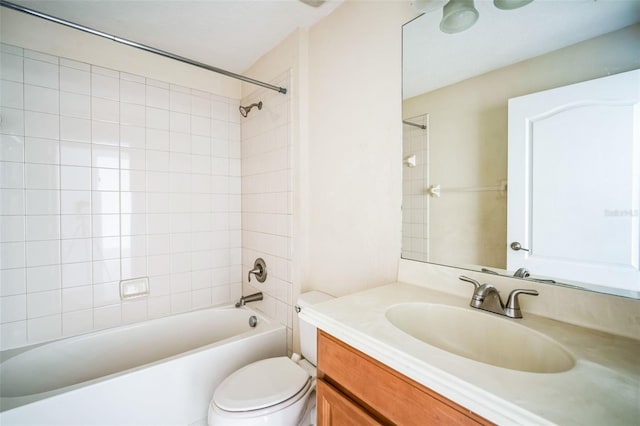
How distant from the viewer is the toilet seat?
112 cm

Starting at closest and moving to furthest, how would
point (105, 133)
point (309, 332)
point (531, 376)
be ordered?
point (531, 376) < point (309, 332) < point (105, 133)

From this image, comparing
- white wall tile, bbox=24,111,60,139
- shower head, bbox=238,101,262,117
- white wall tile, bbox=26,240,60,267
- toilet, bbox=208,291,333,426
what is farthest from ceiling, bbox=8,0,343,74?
toilet, bbox=208,291,333,426

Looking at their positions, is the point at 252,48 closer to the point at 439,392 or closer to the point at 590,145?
the point at 590,145

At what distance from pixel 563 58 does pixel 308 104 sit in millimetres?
1226

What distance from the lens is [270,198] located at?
1.98 m

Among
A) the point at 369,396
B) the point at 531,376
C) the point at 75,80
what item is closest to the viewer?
the point at 531,376

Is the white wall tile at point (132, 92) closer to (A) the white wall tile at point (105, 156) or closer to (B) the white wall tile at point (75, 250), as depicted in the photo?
(A) the white wall tile at point (105, 156)

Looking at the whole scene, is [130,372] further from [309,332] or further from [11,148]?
[11,148]

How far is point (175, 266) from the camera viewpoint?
6.83 ft

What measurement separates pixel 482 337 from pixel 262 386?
37.2 inches

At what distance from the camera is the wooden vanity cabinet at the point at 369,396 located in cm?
57

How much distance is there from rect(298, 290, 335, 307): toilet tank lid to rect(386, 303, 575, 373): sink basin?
66cm

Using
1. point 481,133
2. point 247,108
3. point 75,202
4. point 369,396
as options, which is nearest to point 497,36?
point 481,133

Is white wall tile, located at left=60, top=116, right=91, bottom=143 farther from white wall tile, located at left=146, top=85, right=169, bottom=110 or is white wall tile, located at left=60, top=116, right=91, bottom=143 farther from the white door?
the white door
